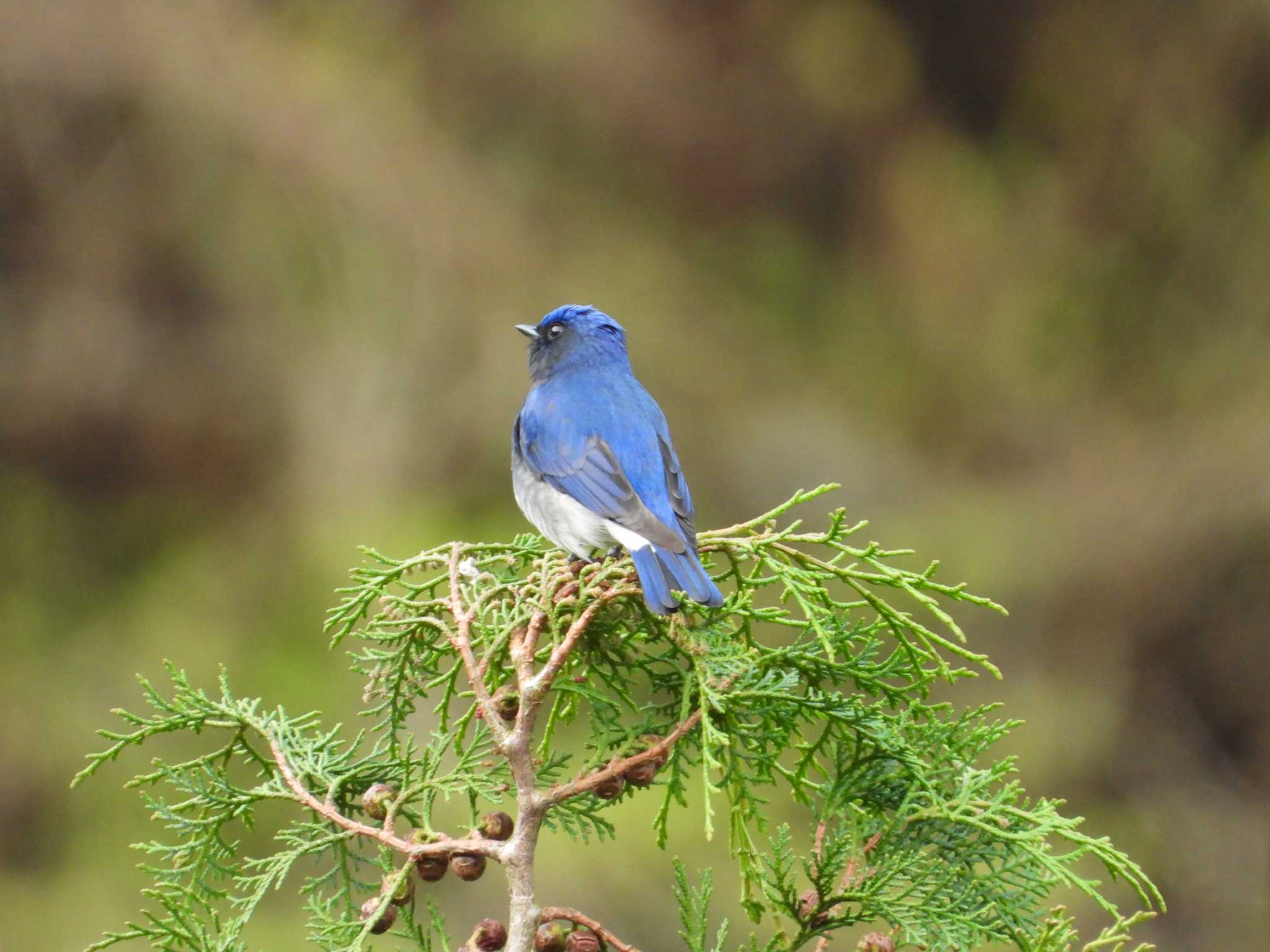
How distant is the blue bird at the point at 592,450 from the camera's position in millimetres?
2482

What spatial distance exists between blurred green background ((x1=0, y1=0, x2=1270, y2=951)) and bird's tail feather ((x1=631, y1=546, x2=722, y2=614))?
3.74 meters

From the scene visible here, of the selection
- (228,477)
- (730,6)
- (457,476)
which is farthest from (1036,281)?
(228,477)

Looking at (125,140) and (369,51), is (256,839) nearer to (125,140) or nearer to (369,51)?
(125,140)

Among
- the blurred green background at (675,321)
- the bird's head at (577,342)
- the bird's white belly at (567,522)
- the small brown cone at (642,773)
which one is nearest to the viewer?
the small brown cone at (642,773)

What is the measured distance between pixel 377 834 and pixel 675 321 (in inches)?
195

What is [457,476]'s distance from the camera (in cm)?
582

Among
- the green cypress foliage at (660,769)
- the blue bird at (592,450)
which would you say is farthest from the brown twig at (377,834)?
the blue bird at (592,450)

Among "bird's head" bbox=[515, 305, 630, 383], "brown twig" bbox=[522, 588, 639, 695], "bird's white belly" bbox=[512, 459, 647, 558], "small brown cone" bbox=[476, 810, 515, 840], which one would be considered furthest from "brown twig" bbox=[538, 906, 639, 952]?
"bird's head" bbox=[515, 305, 630, 383]

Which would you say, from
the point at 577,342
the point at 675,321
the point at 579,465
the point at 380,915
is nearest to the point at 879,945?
the point at 380,915

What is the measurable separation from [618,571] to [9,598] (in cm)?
484

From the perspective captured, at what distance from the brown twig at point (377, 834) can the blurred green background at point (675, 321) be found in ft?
12.1

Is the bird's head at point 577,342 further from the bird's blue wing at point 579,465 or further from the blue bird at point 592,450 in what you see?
the bird's blue wing at point 579,465

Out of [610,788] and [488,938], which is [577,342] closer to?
[610,788]

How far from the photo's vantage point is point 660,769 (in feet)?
5.27
